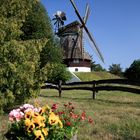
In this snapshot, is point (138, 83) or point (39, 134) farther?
point (138, 83)

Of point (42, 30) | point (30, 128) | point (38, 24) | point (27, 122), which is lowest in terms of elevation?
point (30, 128)

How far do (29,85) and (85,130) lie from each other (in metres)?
4.81

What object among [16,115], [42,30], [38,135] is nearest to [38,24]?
[42,30]

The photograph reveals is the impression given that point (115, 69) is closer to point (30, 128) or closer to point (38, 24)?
point (38, 24)

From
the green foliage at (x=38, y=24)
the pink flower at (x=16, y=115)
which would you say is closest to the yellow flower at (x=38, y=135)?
the pink flower at (x=16, y=115)

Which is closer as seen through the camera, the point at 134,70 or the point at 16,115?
the point at 16,115

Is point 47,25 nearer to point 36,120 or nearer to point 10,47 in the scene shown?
point 10,47

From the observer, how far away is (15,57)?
16.9 metres

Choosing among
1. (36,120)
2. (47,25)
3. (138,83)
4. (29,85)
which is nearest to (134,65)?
(47,25)

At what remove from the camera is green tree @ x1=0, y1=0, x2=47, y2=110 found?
16.5 meters

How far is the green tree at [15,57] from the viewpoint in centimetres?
1650

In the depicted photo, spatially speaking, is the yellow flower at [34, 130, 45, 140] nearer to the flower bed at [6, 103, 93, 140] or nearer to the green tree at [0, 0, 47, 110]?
the flower bed at [6, 103, 93, 140]

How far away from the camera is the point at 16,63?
1680 centimetres

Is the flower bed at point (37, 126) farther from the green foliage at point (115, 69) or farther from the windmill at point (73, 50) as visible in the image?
the green foliage at point (115, 69)
